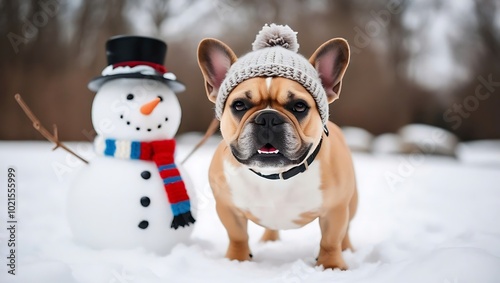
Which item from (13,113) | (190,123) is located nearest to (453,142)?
(190,123)

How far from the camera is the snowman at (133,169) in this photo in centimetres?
95

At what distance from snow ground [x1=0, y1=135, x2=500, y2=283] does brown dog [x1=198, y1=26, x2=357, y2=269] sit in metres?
0.11

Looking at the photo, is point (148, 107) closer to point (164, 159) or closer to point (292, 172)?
point (164, 159)

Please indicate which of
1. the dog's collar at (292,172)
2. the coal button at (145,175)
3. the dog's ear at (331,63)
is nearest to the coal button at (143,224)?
the coal button at (145,175)

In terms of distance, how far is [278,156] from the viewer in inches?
29.2

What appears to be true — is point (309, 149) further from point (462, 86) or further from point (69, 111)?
point (462, 86)

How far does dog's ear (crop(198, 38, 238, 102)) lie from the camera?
886 millimetres

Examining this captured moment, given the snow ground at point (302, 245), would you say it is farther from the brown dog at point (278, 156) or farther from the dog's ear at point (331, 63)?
the dog's ear at point (331, 63)

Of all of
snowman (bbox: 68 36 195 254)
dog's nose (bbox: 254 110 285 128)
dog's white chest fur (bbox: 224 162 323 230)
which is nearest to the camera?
dog's nose (bbox: 254 110 285 128)

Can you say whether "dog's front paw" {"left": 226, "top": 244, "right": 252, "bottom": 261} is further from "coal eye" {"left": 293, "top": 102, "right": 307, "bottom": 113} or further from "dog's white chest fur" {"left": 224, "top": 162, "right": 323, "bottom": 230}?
"coal eye" {"left": 293, "top": 102, "right": 307, "bottom": 113}

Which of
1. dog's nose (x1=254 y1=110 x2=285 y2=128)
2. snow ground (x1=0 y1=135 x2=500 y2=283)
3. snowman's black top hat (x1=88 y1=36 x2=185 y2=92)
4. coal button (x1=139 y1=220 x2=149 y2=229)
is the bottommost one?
snow ground (x1=0 y1=135 x2=500 y2=283)

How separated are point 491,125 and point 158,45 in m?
3.16

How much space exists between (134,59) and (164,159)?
0.29 m

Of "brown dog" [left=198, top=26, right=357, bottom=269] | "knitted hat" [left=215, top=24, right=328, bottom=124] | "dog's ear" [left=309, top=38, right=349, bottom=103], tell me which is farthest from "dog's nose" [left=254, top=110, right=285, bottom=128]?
"dog's ear" [left=309, top=38, right=349, bottom=103]
